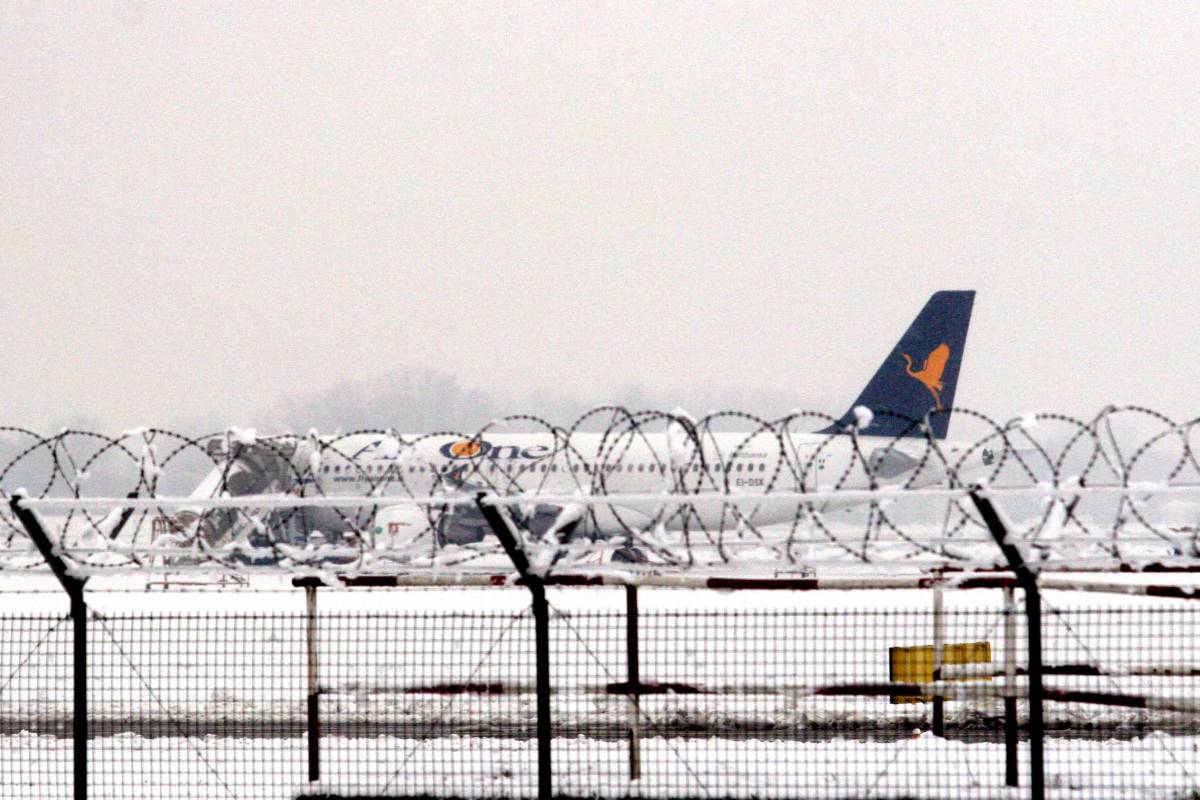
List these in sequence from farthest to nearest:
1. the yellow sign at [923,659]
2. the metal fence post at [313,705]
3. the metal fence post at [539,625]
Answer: the yellow sign at [923,659] < the metal fence post at [313,705] < the metal fence post at [539,625]

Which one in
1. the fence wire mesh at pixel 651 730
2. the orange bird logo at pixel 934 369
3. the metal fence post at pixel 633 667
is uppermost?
the orange bird logo at pixel 934 369

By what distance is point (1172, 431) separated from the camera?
29.3 ft

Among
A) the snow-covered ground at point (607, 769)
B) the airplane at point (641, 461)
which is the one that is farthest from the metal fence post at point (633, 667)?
the airplane at point (641, 461)

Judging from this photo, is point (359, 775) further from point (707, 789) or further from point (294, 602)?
point (294, 602)

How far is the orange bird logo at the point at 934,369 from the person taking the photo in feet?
146

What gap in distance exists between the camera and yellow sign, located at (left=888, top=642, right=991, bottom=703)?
10.9m

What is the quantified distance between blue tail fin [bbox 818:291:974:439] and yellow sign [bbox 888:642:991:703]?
104ft

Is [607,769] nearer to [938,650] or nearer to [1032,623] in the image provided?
[938,650]

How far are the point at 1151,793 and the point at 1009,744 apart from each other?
0.88 meters

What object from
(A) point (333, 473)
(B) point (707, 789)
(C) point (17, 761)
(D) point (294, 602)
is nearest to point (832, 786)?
(B) point (707, 789)

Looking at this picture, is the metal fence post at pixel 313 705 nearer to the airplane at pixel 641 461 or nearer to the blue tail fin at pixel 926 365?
the airplane at pixel 641 461

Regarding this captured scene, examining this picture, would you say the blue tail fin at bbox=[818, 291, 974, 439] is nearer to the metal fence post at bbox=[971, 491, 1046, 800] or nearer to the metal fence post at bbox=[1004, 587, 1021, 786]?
the metal fence post at bbox=[1004, 587, 1021, 786]

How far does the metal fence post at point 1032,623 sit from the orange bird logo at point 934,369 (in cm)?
3615

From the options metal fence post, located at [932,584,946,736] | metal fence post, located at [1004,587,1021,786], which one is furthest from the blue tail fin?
metal fence post, located at [1004,587,1021,786]
